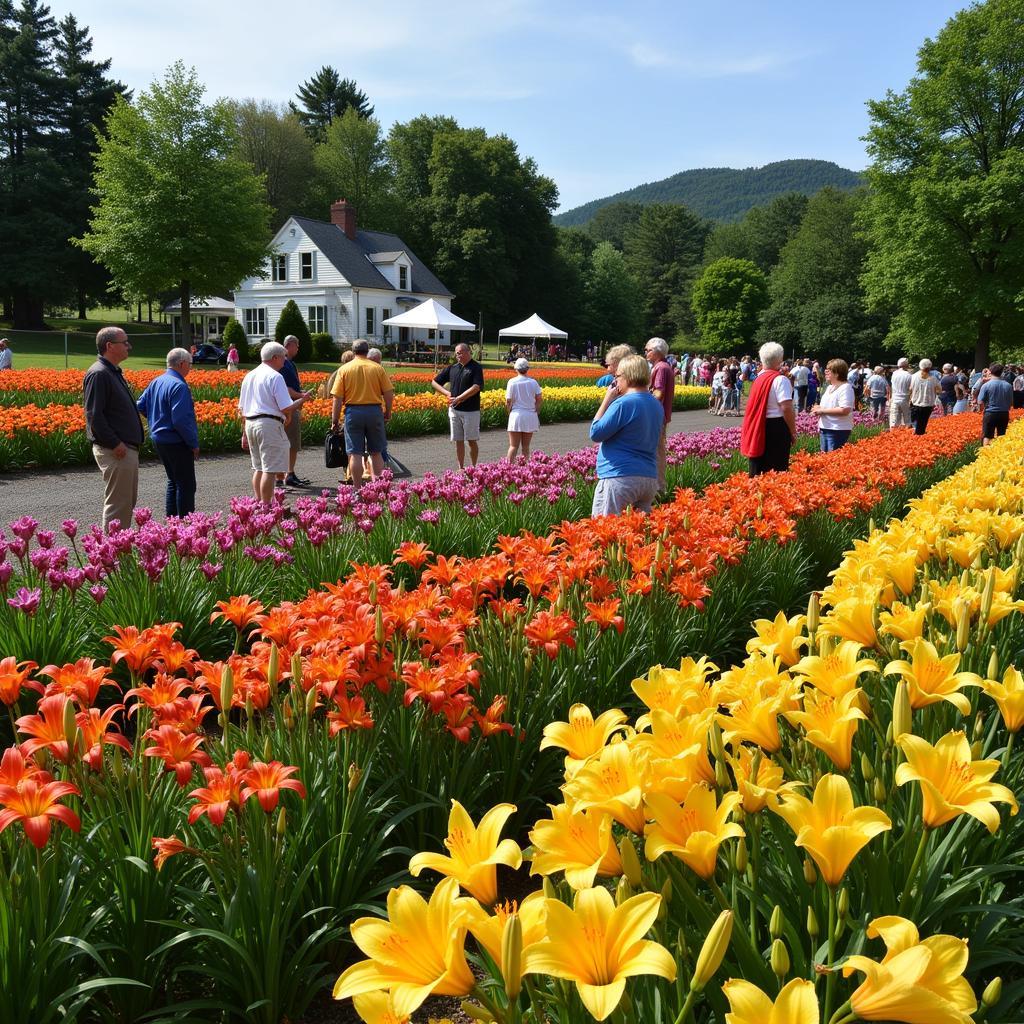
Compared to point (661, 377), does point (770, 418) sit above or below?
below

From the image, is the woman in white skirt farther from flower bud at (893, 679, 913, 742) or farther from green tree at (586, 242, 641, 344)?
green tree at (586, 242, 641, 344)

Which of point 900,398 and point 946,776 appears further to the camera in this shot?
point 900,398

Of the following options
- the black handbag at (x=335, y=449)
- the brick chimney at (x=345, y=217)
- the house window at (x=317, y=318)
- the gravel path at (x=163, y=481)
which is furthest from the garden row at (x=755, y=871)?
the brick chimney at (x=345, y=217)

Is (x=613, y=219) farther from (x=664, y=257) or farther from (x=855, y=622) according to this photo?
(x=855, y=622)

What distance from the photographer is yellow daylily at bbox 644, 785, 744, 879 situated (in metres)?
1.37

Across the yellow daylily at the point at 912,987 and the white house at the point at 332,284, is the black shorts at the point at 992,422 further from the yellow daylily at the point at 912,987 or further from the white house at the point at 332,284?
the white house at the point at 332,284

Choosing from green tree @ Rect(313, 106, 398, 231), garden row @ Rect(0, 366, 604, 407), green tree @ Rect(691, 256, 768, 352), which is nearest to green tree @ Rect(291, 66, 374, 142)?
green tree @ Rect(313, 106, 398, 231)

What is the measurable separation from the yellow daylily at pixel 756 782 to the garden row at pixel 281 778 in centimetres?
16

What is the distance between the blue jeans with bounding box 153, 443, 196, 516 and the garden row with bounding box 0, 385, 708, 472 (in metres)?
5.53

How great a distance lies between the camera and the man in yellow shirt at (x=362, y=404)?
31.8 feet

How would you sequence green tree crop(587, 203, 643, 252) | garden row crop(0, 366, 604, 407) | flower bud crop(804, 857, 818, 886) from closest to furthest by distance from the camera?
flower bud crop(804, 857, 818, 886) → garden row crop(0, 366, 604, 407) → green tree crop(587, 203, 643, 252)

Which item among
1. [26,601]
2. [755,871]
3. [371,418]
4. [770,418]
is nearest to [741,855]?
[755,871]

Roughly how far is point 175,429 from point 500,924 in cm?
705

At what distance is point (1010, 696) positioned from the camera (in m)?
1.90
